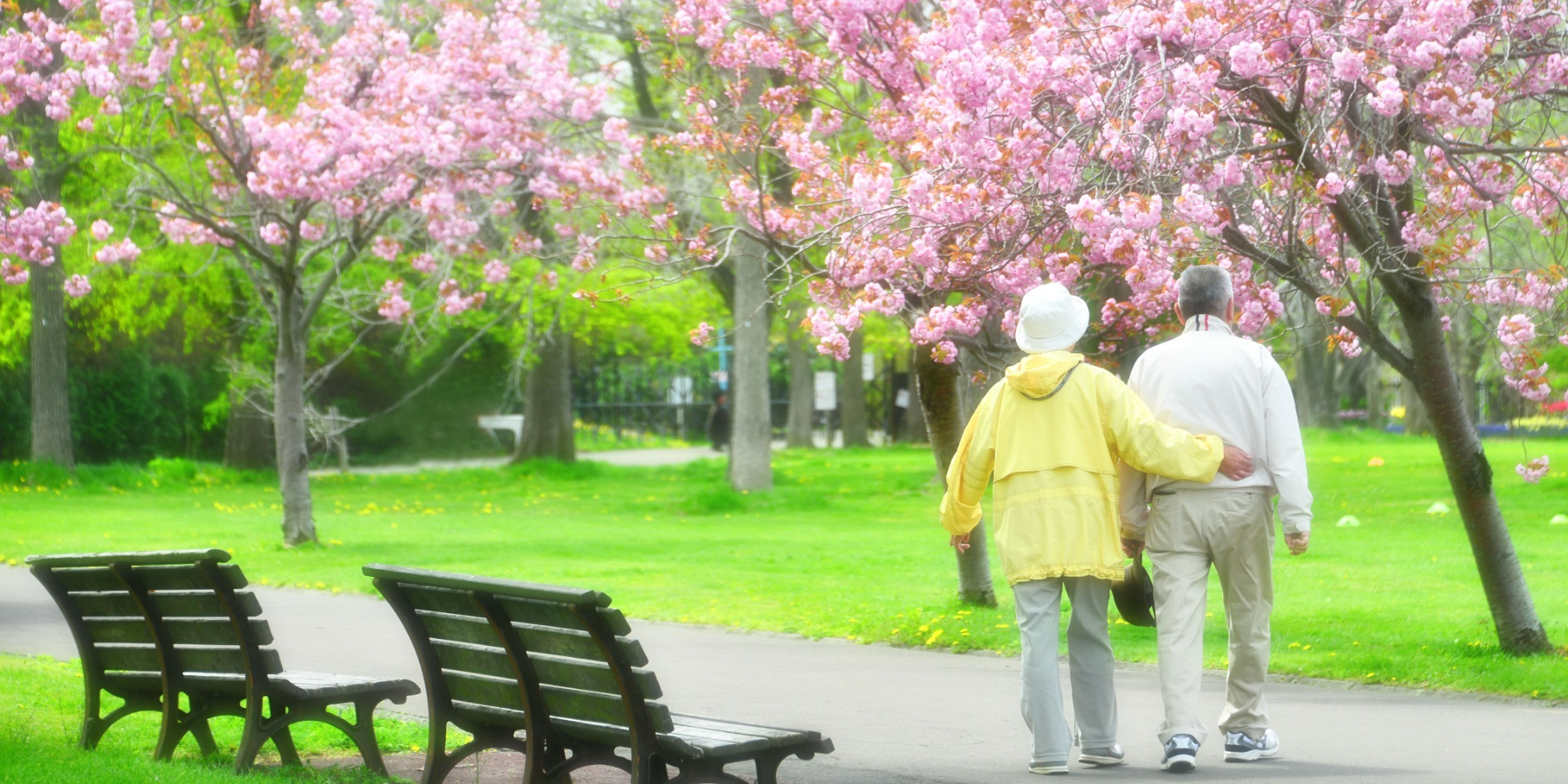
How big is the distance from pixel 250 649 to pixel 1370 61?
17.6ft

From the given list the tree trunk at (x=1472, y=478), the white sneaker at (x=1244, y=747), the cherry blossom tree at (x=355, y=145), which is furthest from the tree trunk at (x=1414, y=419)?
the white sneaker at (x=1244, y=747)

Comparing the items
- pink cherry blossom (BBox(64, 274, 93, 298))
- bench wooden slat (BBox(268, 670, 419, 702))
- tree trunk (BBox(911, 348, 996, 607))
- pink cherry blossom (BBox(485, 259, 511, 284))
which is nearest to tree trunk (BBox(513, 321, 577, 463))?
pink cherry blossom (BBox(485, 259, 511, 284))

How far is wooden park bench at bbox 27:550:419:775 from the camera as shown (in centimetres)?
601

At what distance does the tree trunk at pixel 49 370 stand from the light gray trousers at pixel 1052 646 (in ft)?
76.1

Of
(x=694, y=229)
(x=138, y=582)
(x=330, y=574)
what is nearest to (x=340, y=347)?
(x=694, y=229)

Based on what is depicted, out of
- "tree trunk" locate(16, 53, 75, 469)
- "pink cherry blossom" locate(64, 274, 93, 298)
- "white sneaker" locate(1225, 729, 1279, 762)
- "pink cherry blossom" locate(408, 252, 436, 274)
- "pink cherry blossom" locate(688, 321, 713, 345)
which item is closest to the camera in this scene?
"white sneaker" locate(1225, 729, 1279, 762)

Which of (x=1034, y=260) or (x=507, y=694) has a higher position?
(x=1034, y=260)

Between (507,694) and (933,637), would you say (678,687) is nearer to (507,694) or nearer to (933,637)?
(933,637)

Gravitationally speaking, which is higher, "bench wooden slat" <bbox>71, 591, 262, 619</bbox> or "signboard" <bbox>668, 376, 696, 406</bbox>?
"signboard" <bbox>668, 376, 696, 406</bbox>

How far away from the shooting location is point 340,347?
1238 inches

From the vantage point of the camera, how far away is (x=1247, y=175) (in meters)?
8.02

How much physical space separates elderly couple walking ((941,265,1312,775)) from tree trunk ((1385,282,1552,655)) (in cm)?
288

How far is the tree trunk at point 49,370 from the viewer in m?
26.1

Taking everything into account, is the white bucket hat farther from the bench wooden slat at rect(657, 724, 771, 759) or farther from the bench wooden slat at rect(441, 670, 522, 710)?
the bench wooden slat at rect(441, 670, 522, 710)
